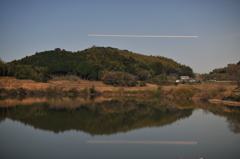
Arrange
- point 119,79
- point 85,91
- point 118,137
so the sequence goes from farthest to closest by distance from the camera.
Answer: point 119,79
point 85,91
point 118,137

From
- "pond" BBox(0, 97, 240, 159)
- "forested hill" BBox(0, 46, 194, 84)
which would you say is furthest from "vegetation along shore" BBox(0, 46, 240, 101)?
"pond" BBox(0, 97, 240, 159)

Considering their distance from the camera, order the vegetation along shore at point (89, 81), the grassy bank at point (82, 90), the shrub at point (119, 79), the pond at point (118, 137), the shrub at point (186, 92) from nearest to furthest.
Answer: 1. the pond at point (118, 137)
2. the vegetation along shore at point (89, 81)
3. the shrub at point (186, 92)
4. the grassy bank at point (82, 90)
5. the shrub at point (119, 79)

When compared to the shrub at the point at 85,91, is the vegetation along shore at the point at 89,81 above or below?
above

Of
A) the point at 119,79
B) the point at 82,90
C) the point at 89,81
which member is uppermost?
the point at 119,79

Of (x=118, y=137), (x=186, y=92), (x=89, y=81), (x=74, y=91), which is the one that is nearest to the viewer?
(x=118, y=137)

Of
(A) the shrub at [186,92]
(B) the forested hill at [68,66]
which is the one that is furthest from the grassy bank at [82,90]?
(B) the forested hill at [68,66]

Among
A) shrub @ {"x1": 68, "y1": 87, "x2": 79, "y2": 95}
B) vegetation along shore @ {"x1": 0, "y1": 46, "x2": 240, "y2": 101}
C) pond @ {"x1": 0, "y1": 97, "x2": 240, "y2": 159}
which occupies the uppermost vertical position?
vegetation along shore @ {"x1": 0, "y1": 46, "x2": 240, "y2": 101}

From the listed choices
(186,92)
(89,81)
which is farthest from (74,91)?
(186,92)

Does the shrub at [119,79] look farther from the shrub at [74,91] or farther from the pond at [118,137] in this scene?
the pond at [118,137]

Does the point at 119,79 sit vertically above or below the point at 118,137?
above

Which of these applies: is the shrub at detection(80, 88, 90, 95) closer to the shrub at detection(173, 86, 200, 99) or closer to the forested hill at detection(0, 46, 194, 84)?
the forested hill at detection(0, 46, 194, 84)

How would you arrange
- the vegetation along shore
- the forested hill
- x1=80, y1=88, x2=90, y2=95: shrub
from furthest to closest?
the forested hill
x1=80, y1=88, x2=90, y2=95: shrub
the vegetation along shore

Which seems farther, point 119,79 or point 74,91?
point 119,79

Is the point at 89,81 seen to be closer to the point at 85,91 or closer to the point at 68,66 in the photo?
the point at 68,66
